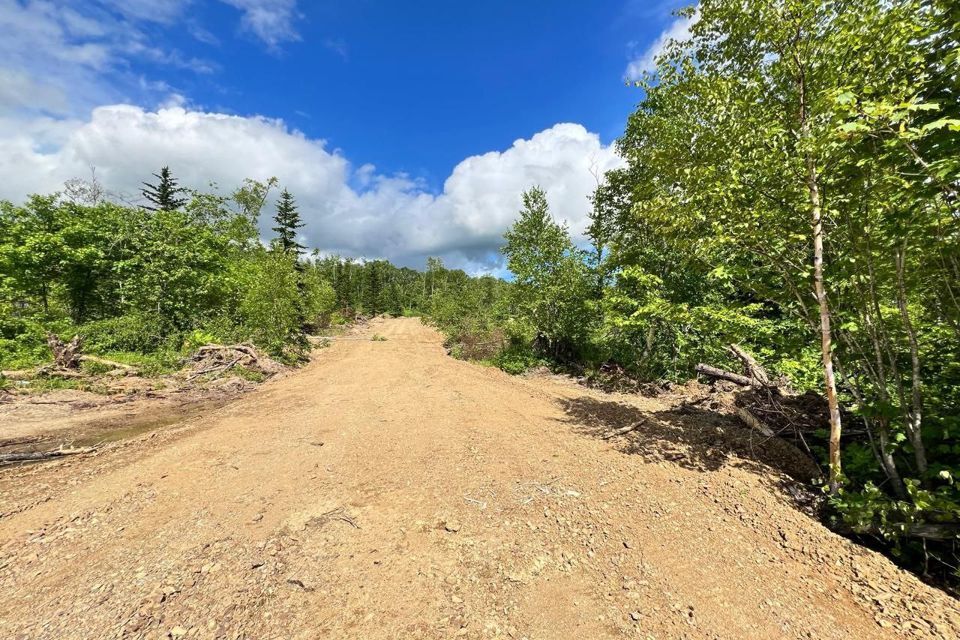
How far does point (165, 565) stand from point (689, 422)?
7.75m

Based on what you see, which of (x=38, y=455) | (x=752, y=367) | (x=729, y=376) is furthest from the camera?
(x=729, y=376)

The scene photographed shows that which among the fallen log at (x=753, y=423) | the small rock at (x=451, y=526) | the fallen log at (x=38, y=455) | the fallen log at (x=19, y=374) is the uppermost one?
the fallen log at (x=753, y=423)

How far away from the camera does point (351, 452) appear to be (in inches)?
228

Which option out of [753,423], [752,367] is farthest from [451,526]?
[752,367]

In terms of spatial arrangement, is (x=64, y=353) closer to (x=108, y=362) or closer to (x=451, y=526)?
(x=108, y=362)

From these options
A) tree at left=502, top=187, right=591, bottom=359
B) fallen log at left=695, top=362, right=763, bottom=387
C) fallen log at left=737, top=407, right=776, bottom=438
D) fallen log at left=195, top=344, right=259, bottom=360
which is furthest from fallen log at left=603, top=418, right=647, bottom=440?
fallen log at left=195, top=344, right=259, bottom=360

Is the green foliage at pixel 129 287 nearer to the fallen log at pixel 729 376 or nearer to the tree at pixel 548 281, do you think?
the tree at pixel 548 281

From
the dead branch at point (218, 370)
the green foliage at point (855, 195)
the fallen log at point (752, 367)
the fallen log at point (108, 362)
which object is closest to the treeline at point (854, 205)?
the green foliage at point (855, 195)

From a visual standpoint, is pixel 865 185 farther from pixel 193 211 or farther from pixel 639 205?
pixel 193 211

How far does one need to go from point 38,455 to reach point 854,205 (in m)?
11.9

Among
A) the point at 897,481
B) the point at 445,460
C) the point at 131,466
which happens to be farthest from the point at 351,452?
the point at 897,481

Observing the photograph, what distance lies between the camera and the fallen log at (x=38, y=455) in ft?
19.0

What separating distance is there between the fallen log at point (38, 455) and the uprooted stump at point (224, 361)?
20.2 ft

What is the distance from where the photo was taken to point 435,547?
351 cm
